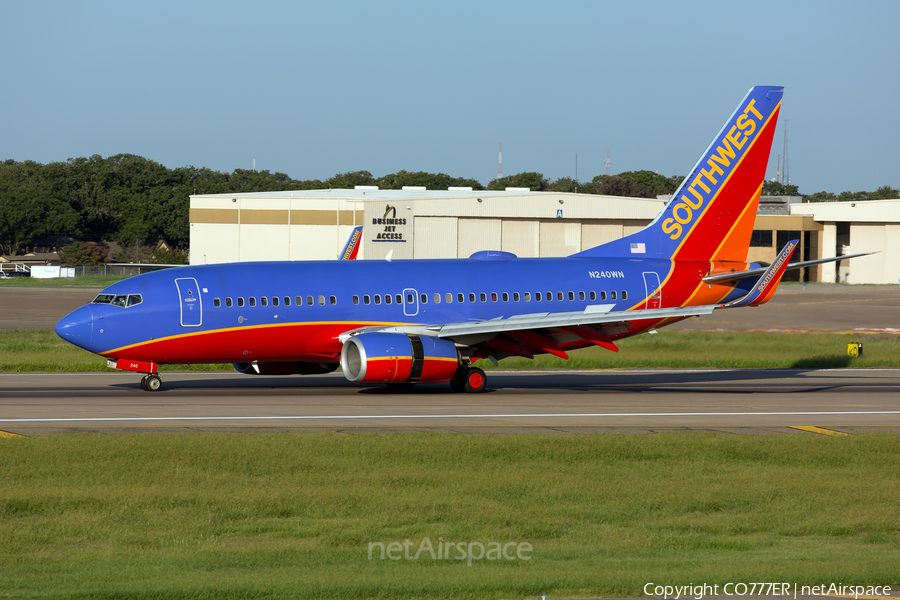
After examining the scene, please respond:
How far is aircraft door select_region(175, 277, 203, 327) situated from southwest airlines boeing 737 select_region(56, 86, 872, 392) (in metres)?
0.04

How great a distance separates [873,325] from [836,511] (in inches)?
2037

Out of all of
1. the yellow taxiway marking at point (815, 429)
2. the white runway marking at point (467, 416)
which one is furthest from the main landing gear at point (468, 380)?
the yellow taxiway marking at point (815, 429)

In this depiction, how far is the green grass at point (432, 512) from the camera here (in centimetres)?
1165

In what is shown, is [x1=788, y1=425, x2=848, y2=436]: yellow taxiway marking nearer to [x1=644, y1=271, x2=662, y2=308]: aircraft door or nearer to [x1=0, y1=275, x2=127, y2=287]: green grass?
[x1=644, y1=271, x2=662, y2=308]: aircraft door

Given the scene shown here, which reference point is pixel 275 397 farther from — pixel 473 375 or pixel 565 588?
pixel 565 588

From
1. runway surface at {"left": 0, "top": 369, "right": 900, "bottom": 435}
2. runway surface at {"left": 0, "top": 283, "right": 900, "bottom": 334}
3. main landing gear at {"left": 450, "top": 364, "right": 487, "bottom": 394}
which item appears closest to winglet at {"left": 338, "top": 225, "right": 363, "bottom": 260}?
runway surface at {"left": 0, "top": 369, "right": 900, "bottom": 435}

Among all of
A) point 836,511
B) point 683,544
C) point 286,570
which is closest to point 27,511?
point 286,570

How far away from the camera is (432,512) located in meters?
15.3

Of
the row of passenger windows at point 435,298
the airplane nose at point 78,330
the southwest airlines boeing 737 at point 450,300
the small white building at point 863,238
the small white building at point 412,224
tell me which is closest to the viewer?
the airplane nose at point 78,330

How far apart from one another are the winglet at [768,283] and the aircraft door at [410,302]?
37.6 feet

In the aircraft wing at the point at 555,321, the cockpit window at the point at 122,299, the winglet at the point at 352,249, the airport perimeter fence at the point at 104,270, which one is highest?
the winglet at the point at 352,249

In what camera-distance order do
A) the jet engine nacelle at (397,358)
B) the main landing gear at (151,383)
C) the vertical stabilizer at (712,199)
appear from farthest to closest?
the vertical stabilizer at (712,199), the main landing gear at (151,383), the jet engine nacelle at (397,358)

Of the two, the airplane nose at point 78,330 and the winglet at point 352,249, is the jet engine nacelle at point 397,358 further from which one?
the winglet at point 352,249

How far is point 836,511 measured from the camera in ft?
51.4
